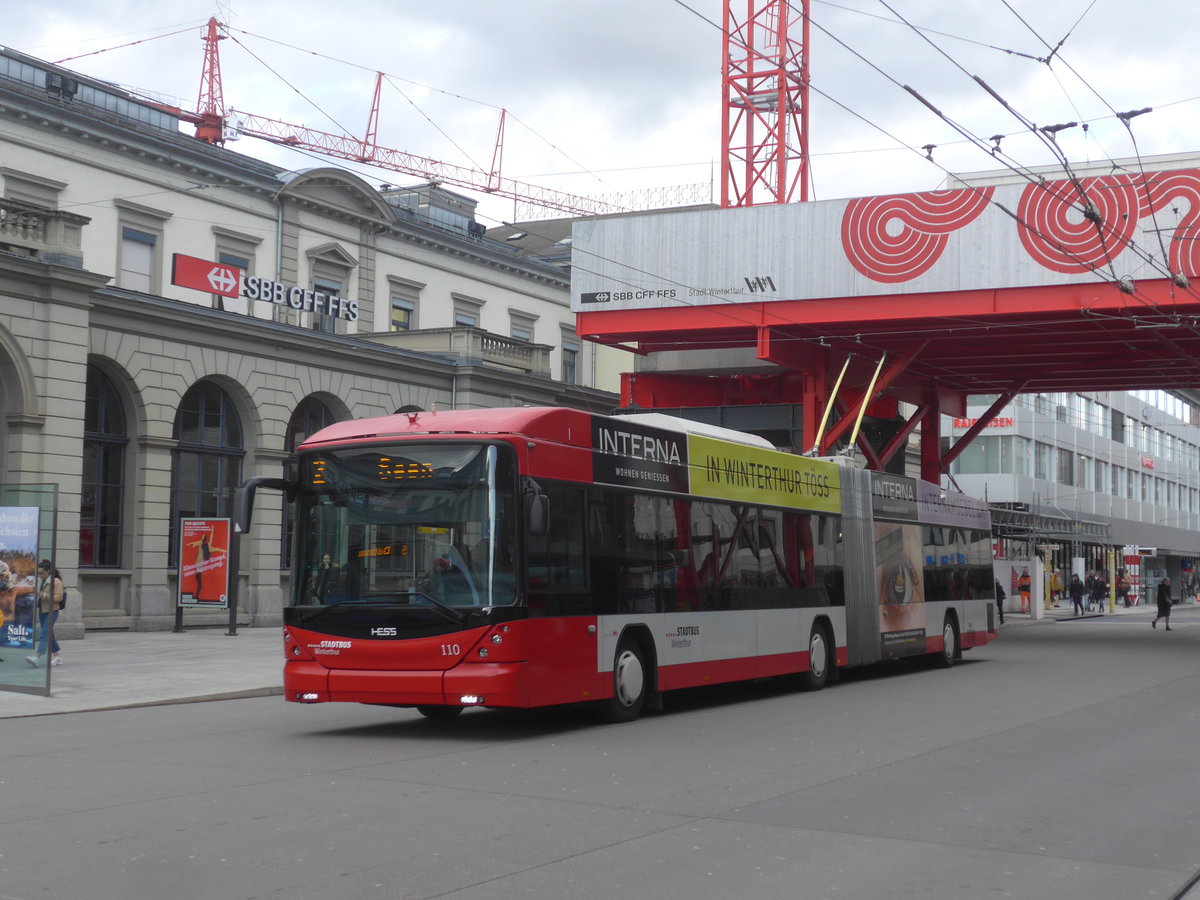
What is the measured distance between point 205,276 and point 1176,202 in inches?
806

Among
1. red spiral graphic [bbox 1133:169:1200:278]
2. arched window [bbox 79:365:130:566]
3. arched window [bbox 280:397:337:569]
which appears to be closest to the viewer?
red spiral graphic [bbox 1133:169:1200:278]

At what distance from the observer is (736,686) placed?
65.8ft

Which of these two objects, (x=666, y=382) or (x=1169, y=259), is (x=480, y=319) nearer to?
(x=666, y=382)

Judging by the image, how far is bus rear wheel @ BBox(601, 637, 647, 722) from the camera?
14492mm

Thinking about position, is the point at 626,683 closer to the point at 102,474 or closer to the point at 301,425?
the point at 102,474

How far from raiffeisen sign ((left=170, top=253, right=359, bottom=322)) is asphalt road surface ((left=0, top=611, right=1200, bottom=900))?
53.8 ft

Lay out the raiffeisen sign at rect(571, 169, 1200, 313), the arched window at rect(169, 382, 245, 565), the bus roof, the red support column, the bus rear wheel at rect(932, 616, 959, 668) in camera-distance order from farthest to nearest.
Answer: the red support column < the arched window at rect(169, 382, 245, 565) < the raiffeisen sign at rect(571, 169, 1200, 313) < the bus rear wheel at rect(932, 616, 959, 668) < the bus roof

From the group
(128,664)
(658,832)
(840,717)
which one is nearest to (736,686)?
(840,717)

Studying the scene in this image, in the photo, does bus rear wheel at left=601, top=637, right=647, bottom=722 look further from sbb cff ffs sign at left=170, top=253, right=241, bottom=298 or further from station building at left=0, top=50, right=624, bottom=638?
sbb cff ffs sign at left=170, top=253, right=241, bottom=298

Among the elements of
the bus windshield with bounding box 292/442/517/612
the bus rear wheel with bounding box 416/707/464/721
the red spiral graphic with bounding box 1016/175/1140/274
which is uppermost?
the red spiral graphic with bounding box 1016/175/1140/274

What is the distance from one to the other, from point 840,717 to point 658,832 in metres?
7.35

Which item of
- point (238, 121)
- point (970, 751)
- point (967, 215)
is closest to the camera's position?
point (970, 751)

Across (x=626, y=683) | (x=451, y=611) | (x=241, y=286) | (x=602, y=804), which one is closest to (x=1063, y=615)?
(x=241, y=286)

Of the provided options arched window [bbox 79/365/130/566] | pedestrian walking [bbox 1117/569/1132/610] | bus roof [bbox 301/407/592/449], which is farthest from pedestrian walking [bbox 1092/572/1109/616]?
bus roof [bbox 301/407/592/449]
